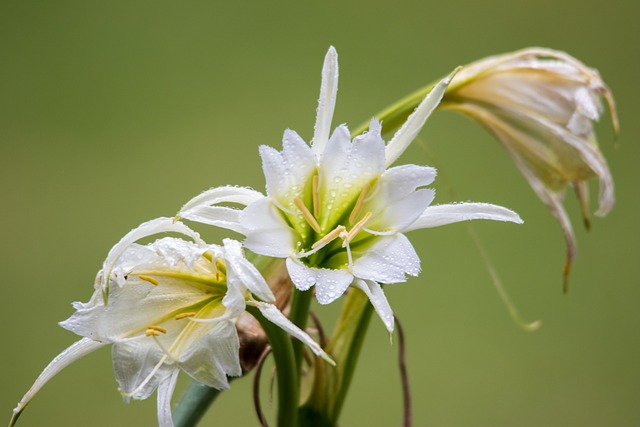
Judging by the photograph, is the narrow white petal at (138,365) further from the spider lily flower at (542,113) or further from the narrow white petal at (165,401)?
the spider lily flower at (542,113)

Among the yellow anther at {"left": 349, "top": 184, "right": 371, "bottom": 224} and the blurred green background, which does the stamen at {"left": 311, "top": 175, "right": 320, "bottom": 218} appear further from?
the blurred green background

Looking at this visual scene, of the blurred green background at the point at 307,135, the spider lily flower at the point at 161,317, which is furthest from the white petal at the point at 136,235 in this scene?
the blurred green background at the point at 307,135

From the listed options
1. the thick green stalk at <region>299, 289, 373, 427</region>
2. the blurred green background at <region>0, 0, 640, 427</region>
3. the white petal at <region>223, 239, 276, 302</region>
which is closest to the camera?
the white petal at <region>223, 239, 276, 302</region>

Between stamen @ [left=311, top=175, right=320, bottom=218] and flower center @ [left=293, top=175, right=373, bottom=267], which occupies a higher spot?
stamen @ [left=311, top=175, right=320, bottom=218]

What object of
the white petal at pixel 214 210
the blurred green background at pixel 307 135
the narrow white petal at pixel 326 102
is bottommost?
the blurred green background at pixel 307 135

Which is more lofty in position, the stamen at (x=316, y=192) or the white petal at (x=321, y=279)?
the stamen at (x=316, y=192)

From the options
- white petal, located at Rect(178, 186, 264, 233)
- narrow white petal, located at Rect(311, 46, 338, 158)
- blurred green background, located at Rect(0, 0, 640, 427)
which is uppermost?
narrow white petal, located at Rect(311, 46, 338, 158)

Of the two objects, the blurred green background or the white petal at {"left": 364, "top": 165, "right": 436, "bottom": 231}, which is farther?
the blurred green background

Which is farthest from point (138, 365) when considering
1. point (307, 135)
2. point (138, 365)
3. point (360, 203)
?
point (307, 135)

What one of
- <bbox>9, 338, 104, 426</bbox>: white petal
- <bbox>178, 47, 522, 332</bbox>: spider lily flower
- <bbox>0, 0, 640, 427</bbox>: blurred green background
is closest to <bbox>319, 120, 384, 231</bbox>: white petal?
<bbox>178, 47, 522, 332</bbox>: spider lily flower
